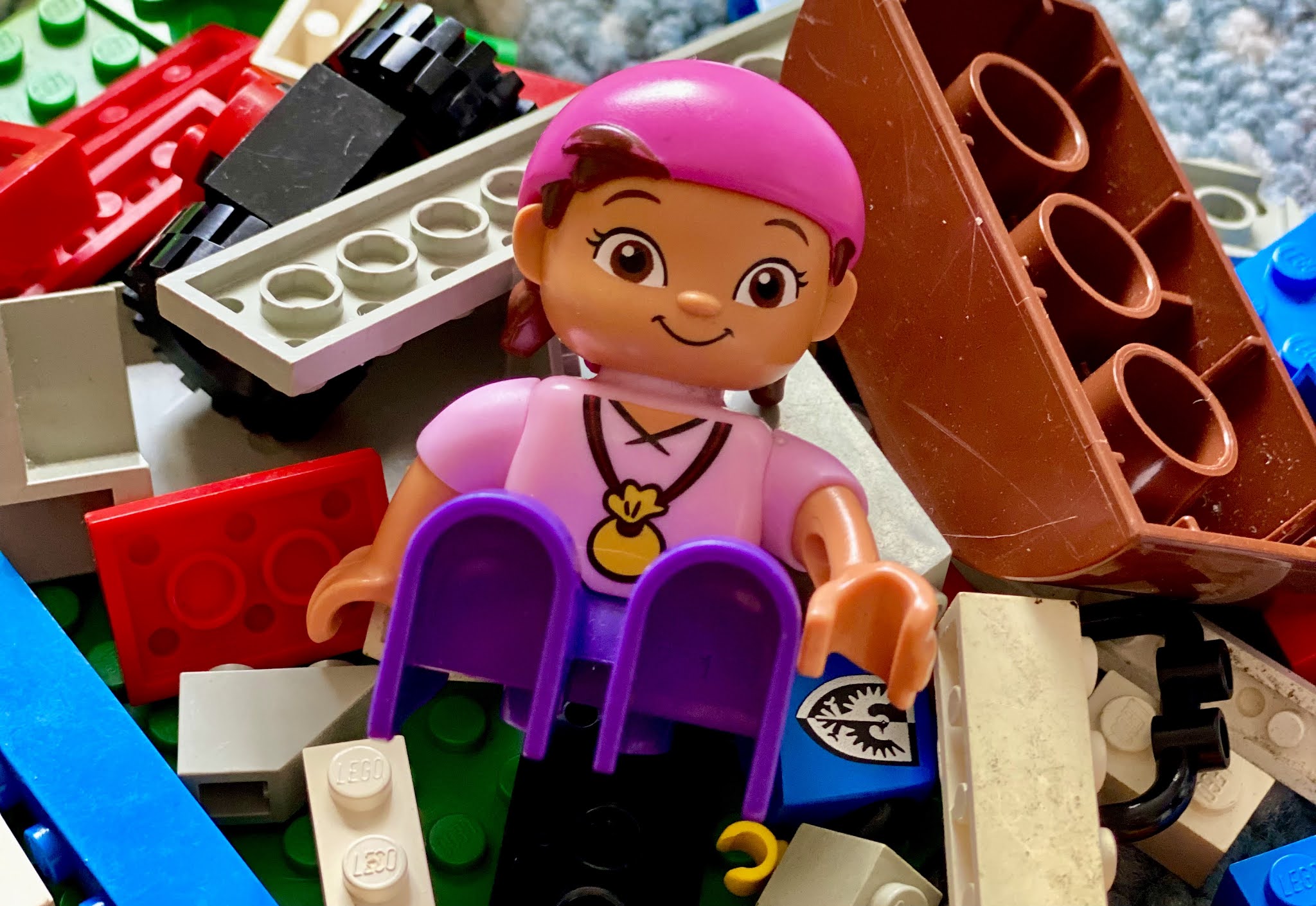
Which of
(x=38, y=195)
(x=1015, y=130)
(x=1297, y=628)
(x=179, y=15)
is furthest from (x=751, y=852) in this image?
(x=179, y=15)

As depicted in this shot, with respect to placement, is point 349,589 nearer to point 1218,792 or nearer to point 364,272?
point 364,272

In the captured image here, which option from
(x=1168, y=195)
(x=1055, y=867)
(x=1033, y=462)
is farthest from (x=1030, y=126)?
(x=1055, y=867)

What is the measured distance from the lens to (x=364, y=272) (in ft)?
2.72

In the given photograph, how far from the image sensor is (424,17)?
0.95 metres

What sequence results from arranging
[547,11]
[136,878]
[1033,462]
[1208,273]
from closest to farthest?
[136,878] < [1033,462] < [1208,273] < [547,11]

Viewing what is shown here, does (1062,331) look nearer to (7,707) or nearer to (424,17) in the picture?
(424,17)

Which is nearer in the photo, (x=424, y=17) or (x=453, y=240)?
(x=453, y=240)

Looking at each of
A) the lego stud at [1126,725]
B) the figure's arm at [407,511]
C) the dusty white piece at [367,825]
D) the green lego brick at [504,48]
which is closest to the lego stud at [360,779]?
the dusty white piece at [367,825]

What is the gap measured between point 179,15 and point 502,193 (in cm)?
44

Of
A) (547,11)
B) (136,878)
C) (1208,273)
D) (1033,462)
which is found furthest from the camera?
(547,11)

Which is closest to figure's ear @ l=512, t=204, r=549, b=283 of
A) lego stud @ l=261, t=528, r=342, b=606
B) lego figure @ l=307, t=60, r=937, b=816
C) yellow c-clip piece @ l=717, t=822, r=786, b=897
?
lego figure @ l=307, t=60, r=937, b=816

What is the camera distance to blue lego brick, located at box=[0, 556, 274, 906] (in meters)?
0.67

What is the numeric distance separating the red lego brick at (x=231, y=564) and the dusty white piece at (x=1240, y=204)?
765 millimetres

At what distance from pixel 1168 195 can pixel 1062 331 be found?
0.15 m
